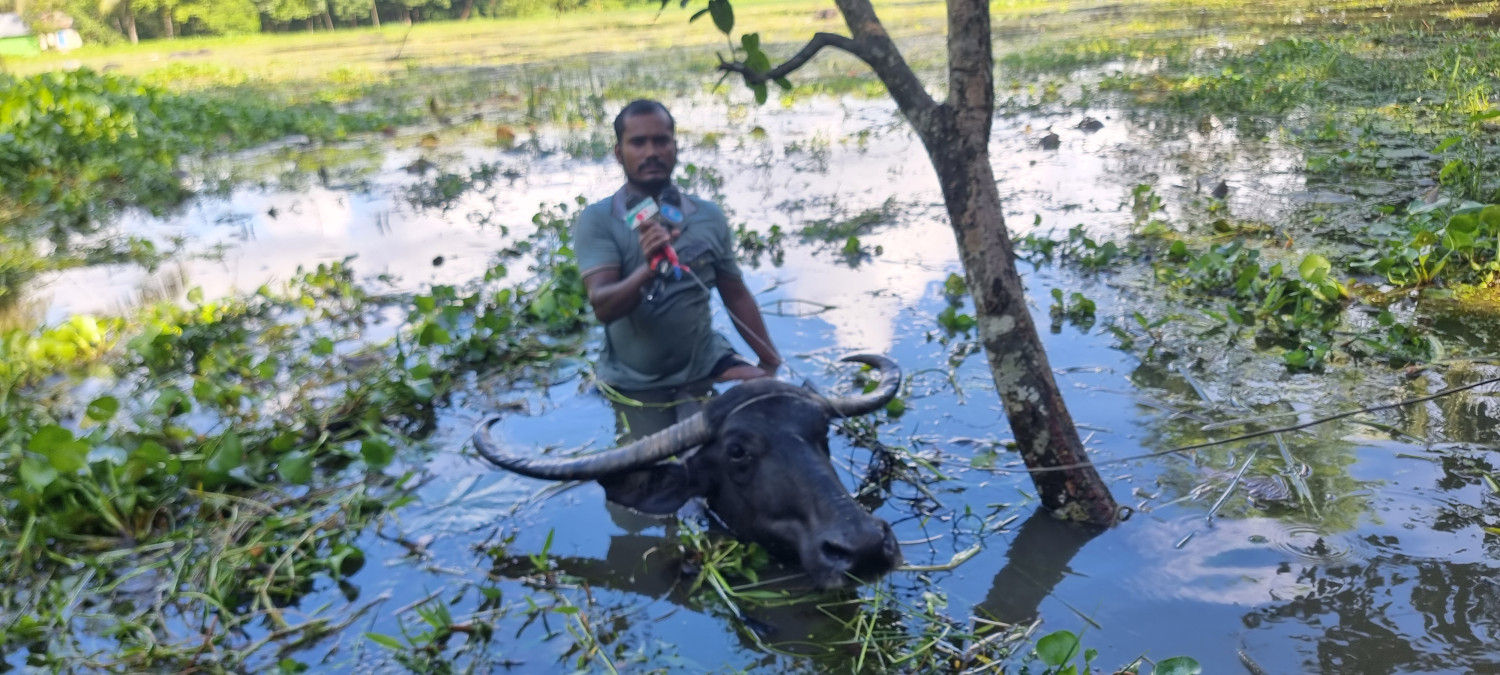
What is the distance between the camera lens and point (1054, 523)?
3145 mm

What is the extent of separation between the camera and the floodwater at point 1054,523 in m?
2.62

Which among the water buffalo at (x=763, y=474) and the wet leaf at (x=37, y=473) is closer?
the water buffalo at (x=763, y=474)

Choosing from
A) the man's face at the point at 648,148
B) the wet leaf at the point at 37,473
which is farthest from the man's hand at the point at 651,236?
the wet leaf at the point at 37,473

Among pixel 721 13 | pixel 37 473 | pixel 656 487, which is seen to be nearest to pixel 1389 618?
pixel 656 487

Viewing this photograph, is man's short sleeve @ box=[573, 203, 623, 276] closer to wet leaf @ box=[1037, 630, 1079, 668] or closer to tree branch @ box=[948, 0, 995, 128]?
tree branch @ box=[948, 0, 995, 128]

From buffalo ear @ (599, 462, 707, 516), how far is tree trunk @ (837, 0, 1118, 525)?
1.09 m

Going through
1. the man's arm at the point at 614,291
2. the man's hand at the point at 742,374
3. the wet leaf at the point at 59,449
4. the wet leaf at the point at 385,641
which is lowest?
the wet leaf at the point at 385,641

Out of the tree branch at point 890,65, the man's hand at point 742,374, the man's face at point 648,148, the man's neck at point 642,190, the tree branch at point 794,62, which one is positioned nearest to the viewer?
the tree branch at point 794,62

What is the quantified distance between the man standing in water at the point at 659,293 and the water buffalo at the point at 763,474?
699 millimetres

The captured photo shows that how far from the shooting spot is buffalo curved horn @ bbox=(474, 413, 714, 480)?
3.19 m

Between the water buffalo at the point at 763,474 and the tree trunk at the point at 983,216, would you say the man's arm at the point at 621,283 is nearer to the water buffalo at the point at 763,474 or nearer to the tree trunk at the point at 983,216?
the water buffalo at the point at 763,474

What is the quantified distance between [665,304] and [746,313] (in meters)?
0.42

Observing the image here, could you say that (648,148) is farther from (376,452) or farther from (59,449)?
(59,449)

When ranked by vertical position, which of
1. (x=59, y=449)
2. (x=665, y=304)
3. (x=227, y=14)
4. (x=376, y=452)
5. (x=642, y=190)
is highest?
(x=227, y=14)
